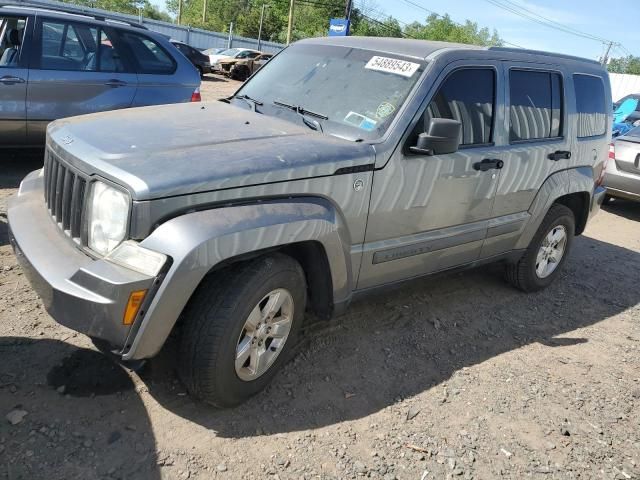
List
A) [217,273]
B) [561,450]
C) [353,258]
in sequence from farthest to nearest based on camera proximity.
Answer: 1. [353,258]
2. [561,450]
3. [217,273]

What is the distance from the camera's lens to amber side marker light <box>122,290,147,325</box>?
231cm

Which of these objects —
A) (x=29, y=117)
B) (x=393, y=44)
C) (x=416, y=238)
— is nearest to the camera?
(x=416, y=238)

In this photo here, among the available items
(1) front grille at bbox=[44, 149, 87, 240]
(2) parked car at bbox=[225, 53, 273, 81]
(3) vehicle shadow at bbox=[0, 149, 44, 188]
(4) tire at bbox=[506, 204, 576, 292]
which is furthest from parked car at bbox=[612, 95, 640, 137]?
(2) parked car at bbox=[225, 53, 273, 81]

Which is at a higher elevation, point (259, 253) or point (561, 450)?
point (259, 253)

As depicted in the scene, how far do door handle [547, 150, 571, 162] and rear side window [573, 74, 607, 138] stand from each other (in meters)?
0.29

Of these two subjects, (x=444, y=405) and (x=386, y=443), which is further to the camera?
(x=444, y=405)

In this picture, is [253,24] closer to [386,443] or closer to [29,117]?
[29,117]

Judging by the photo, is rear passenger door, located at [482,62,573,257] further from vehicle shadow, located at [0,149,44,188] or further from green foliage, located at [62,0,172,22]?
green foliage, located at [62,0,172,22]

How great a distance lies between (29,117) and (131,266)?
442 centimetres

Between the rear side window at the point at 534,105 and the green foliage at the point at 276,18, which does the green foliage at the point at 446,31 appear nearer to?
the green foliage at the point at 276,18

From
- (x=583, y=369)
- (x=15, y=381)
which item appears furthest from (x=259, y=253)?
(x=583, y=369)

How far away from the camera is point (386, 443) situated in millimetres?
2852

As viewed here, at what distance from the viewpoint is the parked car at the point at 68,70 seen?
579 centimetres

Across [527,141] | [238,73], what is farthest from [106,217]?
[238,73]
